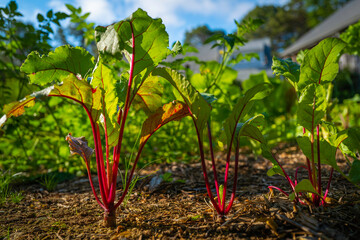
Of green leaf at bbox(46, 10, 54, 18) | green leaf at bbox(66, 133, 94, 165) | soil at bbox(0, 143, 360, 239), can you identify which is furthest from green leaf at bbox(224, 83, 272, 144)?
green leaf at bbox(46, 10, 54, 18)

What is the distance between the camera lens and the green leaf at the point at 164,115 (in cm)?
112

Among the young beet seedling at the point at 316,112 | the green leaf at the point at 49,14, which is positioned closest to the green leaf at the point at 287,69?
the young beet seedling at the point at 316,112

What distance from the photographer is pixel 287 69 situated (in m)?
1.31

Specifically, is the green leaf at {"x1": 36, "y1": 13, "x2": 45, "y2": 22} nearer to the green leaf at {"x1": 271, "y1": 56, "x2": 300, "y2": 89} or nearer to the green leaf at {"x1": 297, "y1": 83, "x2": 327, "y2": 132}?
the green leaf at {"x1": 271, "y1": 56, "x2": 300, "y2": 89}

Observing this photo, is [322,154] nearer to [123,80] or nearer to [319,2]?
[123,80]

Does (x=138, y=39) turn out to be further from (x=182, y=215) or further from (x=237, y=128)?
(x=182, y=215)

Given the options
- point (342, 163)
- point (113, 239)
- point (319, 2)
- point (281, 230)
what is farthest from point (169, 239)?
point (319, 2)

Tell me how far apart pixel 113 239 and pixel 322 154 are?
3.17ft

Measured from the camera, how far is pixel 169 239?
106cm

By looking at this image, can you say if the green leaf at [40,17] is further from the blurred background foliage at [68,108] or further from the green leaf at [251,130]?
the green leaf at [251,130]

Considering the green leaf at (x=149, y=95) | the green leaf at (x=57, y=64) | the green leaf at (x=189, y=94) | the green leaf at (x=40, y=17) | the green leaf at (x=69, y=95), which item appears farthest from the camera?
the green leaf at (x=40, y=17)

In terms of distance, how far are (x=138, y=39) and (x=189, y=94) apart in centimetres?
30

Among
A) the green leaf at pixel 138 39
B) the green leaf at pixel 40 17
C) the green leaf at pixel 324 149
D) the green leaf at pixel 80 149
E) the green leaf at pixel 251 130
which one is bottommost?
the green leaf at pixel 324 149

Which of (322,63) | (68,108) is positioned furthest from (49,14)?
(322,63)
